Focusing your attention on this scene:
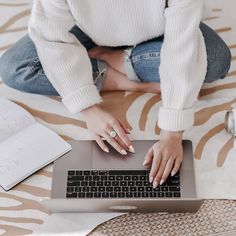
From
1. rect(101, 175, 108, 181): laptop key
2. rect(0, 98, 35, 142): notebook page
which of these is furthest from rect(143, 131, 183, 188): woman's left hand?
rect(0, 98, 35, 142): notebook page

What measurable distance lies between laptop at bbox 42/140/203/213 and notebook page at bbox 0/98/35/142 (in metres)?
0.16

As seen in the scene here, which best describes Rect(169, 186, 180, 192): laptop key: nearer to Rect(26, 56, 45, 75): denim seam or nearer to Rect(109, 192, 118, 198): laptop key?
Rect(109, 192, 118, 198): laptop key

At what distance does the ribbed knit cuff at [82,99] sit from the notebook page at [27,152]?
0.12m

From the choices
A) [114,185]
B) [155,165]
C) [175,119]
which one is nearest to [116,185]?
[114,185]

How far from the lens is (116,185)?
1.34 metres

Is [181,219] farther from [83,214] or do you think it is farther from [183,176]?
[83,214]

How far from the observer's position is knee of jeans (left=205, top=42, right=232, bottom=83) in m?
1.51

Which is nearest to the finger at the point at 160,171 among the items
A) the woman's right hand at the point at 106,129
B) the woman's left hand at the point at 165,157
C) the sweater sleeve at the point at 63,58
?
the woman's left hand at the point at 165,157

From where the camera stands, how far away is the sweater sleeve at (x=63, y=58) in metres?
1.37

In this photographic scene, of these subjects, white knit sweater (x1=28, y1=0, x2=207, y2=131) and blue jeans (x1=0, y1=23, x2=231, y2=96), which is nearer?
white knit sweater (x1=28, y1=0, x2=207, y2=131)

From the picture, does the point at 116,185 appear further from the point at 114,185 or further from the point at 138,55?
the point at 138,55

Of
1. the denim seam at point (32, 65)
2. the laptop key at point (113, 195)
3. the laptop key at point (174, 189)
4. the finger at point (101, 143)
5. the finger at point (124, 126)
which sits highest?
the denim seam at point (32, 65)

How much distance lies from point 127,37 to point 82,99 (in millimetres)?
211

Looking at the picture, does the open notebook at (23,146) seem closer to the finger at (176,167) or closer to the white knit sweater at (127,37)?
the white knit sweater at (127,37)
